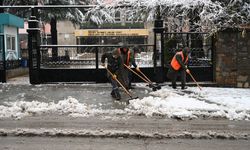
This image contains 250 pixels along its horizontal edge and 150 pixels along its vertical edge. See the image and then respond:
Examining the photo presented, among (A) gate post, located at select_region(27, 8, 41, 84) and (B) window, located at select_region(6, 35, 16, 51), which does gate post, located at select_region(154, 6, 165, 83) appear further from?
(B) window, located at select_region(6, 35, 16, 51)

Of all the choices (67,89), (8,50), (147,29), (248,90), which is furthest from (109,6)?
(8,50)

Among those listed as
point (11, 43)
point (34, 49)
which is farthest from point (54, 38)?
point (11, 43)

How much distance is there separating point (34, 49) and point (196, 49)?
641 centimetres

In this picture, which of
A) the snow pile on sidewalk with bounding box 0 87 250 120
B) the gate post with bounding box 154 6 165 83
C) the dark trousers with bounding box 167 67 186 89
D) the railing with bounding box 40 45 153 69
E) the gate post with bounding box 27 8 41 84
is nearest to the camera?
the snow pile on sidewalk with bounding box 0 87 250 120

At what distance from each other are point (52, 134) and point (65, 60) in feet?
25.1

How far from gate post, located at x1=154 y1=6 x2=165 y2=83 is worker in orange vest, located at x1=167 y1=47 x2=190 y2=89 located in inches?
16.5

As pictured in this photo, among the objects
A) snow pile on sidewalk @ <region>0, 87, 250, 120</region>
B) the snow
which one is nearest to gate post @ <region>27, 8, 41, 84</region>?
the snow

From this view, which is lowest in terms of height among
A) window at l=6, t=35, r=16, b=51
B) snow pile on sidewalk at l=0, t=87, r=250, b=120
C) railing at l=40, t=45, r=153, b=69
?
snow pile on sidewalk at l=0, t=87, r=250, b=120

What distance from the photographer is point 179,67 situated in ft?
45.2

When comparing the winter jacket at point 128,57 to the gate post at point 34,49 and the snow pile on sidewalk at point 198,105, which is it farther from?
the gate post at point 34,49

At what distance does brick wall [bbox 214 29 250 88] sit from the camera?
46.4ft

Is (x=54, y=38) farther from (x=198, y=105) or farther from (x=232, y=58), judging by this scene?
(x=198, y=105)

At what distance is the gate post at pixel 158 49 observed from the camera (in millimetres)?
14032

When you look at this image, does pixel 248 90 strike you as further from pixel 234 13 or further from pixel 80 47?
pixel 80 47
